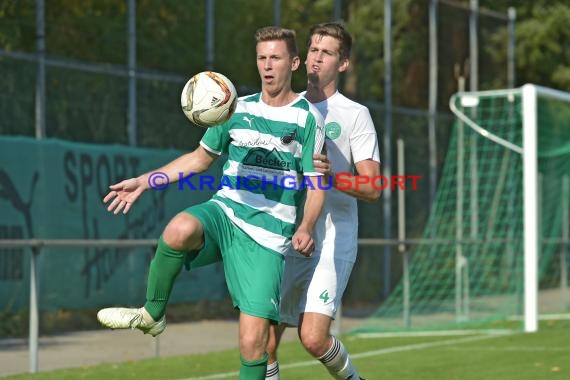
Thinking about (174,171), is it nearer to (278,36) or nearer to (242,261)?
(242,261)

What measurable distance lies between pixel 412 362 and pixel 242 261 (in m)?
5.17

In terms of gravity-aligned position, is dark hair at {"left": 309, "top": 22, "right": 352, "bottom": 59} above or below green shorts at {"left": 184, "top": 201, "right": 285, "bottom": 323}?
above

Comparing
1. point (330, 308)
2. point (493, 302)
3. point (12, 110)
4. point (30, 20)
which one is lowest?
point (493, 302)

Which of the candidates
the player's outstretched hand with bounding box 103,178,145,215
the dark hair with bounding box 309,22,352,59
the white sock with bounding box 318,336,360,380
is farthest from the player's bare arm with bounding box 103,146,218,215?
the white sock with bounding box 318,336,360,380

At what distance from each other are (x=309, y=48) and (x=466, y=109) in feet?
43.4

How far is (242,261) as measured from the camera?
272 inches

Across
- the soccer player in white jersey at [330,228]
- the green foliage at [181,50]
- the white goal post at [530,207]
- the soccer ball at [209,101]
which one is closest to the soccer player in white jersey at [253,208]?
the soccer ball at [209,101]

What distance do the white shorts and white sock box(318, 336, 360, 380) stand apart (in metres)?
0.19

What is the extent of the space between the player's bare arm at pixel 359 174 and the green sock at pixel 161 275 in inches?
35.3

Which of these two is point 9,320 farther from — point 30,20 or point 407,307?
point 407,307

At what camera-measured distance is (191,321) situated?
49.3 ft

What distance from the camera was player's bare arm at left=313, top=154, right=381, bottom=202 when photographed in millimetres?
6996

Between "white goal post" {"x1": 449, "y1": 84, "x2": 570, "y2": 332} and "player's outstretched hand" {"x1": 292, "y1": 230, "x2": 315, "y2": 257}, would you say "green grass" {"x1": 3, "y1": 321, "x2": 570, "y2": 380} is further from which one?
"player's outstretched hand" {"x1": 292, "y1": 230, "x2": 315, "y2": 257}

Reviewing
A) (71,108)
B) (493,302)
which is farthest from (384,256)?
(71,108)
